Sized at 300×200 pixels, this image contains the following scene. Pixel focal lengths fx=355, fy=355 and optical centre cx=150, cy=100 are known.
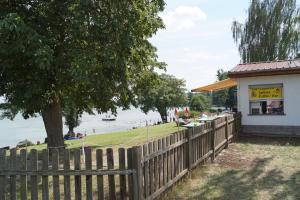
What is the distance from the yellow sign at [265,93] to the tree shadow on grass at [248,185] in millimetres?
7048

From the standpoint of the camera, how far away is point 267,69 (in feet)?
50.4

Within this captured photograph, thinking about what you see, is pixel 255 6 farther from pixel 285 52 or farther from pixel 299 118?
pixel 299 118

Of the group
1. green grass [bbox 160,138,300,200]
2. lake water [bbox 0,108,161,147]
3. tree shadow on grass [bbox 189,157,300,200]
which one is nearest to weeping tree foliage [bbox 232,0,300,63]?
lake water [bbox 0,108,161,147]

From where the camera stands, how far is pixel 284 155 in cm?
1145

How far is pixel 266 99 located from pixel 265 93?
0.27 meters

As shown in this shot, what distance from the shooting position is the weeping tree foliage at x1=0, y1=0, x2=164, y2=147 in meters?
9.55

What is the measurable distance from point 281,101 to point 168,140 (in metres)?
10.1

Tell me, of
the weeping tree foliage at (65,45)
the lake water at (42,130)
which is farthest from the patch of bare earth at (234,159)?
the lake water at (42,130)

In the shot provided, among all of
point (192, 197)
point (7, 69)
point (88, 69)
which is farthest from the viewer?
point (7, 69)

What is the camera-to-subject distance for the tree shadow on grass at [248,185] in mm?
7050

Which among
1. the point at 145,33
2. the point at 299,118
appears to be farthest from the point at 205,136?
the point at 299,118

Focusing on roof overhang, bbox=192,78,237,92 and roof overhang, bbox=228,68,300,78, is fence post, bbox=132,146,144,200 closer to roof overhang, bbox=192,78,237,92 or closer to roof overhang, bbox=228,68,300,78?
roof overhang, bbox=228,68,300,78

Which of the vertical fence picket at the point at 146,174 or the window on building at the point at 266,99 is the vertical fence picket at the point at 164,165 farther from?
the window on building at the point at 266,99

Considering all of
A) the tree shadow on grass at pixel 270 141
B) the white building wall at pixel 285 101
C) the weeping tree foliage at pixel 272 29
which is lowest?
the tree shadow on grass at pixel 270 141
